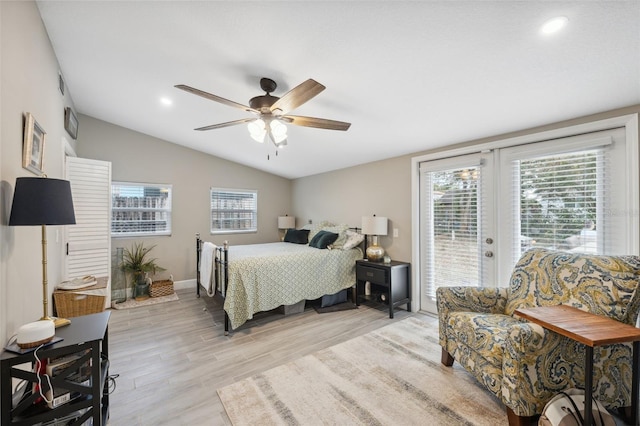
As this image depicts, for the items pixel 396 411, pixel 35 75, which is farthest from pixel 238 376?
pixel 35 75

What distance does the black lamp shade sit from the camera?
4.37ft

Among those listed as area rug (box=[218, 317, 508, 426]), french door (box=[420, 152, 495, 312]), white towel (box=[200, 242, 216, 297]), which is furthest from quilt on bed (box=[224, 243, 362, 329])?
french door (box=[420, 152, 495, 312])

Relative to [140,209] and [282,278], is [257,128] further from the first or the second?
[140,209]

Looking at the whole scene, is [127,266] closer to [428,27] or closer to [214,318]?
[214,318]

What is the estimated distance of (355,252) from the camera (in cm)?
429

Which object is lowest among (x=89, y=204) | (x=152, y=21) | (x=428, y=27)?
(x=89, y=204)

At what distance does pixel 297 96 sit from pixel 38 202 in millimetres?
1636

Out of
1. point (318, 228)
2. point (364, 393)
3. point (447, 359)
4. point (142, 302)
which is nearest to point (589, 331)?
point (447, 359)

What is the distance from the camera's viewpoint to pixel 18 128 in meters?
1.61

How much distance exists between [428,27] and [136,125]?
4.49 m

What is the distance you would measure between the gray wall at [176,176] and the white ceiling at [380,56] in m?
1.27

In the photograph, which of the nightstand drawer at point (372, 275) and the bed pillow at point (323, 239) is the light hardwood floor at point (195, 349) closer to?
the nightstand drawer at point (372, 275)

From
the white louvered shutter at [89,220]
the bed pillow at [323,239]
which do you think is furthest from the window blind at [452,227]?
the white louvered shutter at [89,220]

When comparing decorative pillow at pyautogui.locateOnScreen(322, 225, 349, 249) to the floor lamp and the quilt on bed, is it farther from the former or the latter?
the floor lamp
